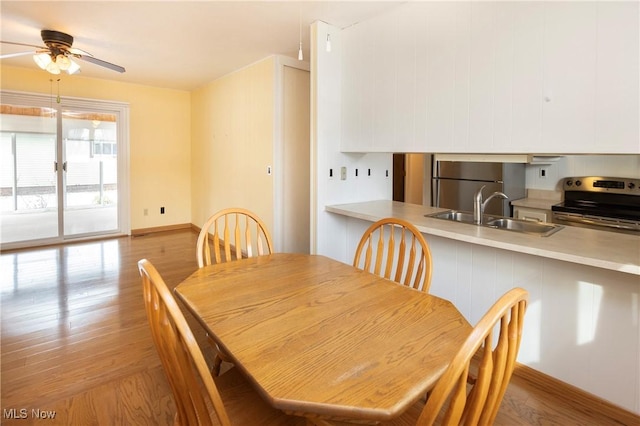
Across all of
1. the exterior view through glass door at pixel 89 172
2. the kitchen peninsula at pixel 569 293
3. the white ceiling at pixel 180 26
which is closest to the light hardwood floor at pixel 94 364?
the kitchen peninsula at pixel 569 293

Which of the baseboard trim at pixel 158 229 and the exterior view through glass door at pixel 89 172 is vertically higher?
the exterior view through glass door at pixel 89 172

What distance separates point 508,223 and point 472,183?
1.24m

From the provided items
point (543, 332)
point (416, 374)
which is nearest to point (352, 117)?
point (543, 332)

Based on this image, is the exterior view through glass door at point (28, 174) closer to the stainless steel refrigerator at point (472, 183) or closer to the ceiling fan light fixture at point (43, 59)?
the ceiling fan light fixture at point (43, 59)

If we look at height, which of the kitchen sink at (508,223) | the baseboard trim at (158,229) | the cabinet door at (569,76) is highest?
the cabinet door at (569,76)

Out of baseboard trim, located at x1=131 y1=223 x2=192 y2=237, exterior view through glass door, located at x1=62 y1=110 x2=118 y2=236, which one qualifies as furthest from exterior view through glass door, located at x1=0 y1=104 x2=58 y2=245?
baseboard trim, located at x1=131 y1=223 x2=192 y2=237

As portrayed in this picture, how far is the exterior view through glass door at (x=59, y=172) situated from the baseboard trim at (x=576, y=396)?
559 centimetres

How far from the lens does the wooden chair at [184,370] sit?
34.3 inches

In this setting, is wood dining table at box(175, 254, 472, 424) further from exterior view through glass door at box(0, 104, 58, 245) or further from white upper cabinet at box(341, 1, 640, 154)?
exterior view through glass door at box(0, 104, 58, 245)

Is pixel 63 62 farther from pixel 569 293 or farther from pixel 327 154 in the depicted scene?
pixel 569 293

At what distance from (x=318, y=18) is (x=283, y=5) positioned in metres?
0.35

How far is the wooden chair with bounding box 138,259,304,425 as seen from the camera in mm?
870

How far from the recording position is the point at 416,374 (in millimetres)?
905

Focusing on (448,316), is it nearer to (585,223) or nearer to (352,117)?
(352,117)
